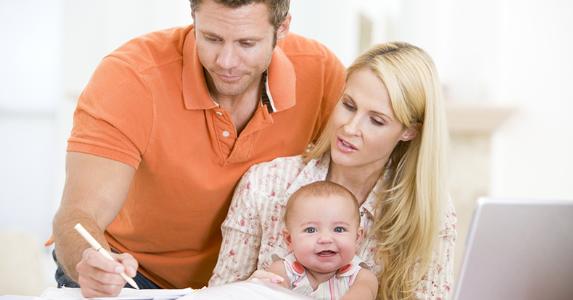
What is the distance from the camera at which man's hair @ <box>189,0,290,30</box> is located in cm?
187

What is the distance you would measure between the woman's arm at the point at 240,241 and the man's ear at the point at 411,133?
41 centimetres

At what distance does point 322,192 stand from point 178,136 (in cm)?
44

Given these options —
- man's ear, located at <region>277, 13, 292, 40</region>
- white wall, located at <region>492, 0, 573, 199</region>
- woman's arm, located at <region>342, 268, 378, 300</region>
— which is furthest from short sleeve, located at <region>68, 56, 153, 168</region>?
white wall, located at <region>492, 0, 573, 199</region>

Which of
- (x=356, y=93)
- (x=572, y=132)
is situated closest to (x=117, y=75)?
(x=356, y=93)

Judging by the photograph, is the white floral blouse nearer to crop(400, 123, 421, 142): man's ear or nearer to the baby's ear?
the baby's ear

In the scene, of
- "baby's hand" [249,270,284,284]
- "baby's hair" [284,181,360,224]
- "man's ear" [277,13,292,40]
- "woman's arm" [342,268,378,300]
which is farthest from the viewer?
"man's ear" [277,13,292,40]

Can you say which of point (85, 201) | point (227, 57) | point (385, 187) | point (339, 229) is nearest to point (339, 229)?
point (339, 229)

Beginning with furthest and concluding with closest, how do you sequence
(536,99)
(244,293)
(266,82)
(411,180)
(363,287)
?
(536,99) → (266,82) → (411,180) → (363,287) → (244,293)

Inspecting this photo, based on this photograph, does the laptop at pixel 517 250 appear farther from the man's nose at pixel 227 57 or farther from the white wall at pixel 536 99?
the white wall at pixel 536 99

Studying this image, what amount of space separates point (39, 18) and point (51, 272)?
150 centimetres

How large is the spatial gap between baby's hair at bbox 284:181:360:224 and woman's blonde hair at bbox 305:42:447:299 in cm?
13

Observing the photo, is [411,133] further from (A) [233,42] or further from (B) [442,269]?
(A) [233,42]

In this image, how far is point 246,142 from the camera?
2098 millimetres

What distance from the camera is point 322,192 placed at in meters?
1.86
